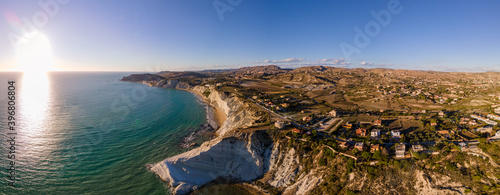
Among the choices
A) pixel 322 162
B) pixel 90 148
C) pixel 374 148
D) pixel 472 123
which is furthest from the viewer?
pixel 90 148

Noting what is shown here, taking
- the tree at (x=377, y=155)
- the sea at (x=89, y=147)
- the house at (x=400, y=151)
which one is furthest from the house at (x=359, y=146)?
the sea at (x=89, y=147)

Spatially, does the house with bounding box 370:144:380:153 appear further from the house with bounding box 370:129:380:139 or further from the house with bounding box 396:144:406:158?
the house with bounding box 370:129:380:139

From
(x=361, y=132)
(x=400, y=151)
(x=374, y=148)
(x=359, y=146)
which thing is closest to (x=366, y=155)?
(x=359, y=146)

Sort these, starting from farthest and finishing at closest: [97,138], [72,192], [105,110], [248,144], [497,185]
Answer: [105,110] < [97,138] < [248,144] < [72,192] < [497,185]

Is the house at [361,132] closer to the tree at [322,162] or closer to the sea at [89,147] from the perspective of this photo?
the tree at [322,162]

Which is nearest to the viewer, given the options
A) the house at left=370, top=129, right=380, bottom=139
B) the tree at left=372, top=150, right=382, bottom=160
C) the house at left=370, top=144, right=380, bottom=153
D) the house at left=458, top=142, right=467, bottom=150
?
the tree at left=372, top=150, right=382, bottom=160

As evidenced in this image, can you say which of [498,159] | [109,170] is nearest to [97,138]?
[109,170]

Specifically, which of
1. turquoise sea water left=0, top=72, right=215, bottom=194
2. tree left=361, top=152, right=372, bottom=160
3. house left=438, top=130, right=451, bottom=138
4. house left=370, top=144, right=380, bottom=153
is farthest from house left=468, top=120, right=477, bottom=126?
turquoise sea water left=0, top=72, right=215, bottom=194

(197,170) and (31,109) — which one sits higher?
(31,109)

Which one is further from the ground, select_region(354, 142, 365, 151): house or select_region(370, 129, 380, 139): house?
select_region(370, 129, 380, 139): house

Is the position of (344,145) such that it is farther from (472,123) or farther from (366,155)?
(472,123)

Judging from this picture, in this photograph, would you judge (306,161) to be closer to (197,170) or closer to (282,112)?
(197,170)
